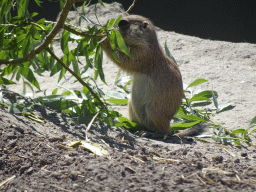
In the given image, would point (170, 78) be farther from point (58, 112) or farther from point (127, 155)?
point (127, 155)

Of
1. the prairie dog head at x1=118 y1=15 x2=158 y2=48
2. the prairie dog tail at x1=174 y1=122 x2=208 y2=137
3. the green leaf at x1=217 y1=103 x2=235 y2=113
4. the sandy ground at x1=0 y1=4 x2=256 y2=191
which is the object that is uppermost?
the prairie dog head at x1=118 y1=15 x2=158 y2=48

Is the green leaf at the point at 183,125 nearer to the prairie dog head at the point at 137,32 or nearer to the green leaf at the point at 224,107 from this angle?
the green leaf at the point at 224,107

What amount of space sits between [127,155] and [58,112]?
127 cm

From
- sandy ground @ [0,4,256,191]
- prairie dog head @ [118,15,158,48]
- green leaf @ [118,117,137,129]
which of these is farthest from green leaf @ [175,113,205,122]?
prairie dog head @ [118,15,158,48]

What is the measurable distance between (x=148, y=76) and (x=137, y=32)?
1.60 ft

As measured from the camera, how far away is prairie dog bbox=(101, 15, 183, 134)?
3.24 meters

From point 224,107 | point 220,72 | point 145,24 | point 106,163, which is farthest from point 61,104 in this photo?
point 220,72

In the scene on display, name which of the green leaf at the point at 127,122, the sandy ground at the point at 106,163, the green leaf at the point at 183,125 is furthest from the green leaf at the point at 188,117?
the green leaf at the point at 127,122

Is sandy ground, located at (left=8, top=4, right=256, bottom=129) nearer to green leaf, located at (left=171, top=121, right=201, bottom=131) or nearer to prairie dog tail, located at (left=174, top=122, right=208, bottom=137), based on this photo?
prairie dog tail, located at (left=174, top=122, right=208, bottom=137)

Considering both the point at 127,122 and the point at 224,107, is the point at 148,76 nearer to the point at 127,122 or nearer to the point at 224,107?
the point at 127,122

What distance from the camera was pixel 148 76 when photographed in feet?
10.9

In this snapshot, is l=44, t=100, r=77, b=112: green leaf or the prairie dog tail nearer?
l=44, t=100, r=77, b=112: green leaf

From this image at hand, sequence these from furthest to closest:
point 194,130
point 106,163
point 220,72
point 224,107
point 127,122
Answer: point 220,72, point 224,107, point 194,130, point 127,122, point 106,163

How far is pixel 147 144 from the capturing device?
2.56 meters
